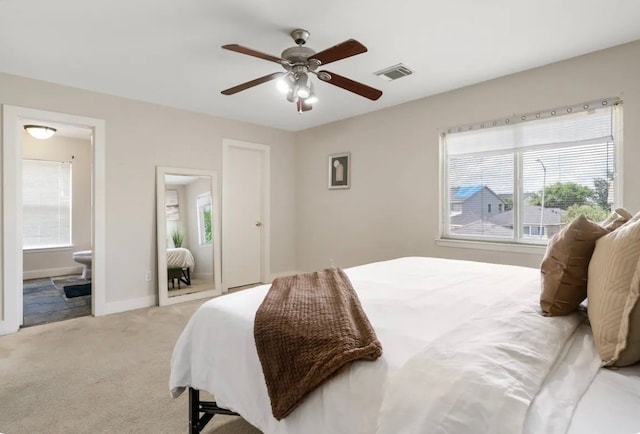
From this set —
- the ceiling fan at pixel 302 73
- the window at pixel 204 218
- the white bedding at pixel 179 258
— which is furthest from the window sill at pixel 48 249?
the ceiling fan at pixel 302 73

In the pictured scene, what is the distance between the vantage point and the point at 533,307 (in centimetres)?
126

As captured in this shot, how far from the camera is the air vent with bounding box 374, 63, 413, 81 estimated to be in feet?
9.59

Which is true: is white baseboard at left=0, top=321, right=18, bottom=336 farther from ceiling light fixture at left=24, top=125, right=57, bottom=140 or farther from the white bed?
ceiling light fixture at left=24, top=125, right=57, bottom=140

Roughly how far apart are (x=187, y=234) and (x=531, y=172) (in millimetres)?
3905

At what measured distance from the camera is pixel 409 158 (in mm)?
3871

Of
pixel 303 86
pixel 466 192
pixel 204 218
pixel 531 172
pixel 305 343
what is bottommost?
pixel 305 343

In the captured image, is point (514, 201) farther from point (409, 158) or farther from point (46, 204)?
point (46, 204)

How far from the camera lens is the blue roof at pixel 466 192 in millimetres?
3445

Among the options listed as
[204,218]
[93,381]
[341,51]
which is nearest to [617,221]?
[341,51]

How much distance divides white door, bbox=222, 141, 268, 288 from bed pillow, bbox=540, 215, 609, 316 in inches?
156

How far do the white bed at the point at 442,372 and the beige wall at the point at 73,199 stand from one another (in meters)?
5.59

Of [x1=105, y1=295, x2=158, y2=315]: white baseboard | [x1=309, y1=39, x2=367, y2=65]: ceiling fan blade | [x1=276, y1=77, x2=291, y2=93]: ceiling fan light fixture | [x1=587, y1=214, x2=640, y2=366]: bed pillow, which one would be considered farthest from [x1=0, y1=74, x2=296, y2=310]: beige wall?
[x1=587, y1=214, x2=640, y2=366]: bed pillow

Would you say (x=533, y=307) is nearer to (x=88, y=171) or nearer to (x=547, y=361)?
(x=547, y=361)

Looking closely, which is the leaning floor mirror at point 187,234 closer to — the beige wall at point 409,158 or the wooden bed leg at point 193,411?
the beige wall at point 409,158
